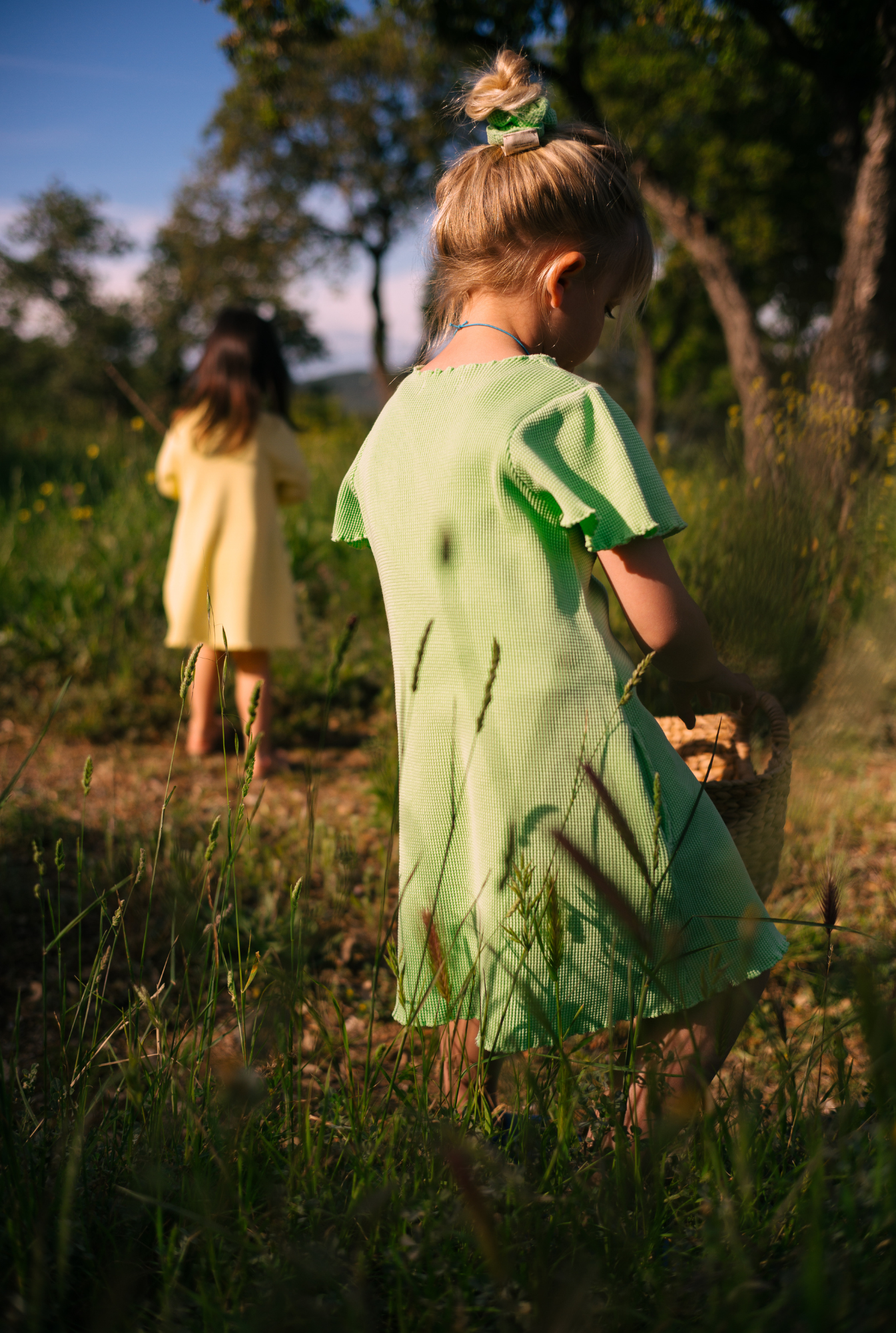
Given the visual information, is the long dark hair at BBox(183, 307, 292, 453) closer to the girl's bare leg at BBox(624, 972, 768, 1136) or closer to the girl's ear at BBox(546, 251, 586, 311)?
the girl's ear at BBox(546, 251, 586, 311)

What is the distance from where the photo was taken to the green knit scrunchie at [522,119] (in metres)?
1.31

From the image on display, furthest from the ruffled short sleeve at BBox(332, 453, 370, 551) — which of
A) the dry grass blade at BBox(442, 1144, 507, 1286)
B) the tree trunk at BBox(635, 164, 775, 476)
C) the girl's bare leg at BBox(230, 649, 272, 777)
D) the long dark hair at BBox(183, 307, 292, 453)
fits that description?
the tree trunk at BBox(635, 164, 775, 476)

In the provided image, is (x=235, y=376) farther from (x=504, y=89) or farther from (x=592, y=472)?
(x=592, y=472)

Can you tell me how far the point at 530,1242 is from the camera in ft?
2.81

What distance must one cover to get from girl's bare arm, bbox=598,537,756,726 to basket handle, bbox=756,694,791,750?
306 millimetres

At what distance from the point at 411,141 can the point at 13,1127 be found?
2503 centimetres

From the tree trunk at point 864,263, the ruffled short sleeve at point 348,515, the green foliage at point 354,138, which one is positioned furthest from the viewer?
the green foliage at point 354,138

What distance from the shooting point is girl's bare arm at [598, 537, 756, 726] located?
116 centimetres

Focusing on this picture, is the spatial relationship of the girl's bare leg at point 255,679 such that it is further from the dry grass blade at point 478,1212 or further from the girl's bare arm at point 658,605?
the dry grass blade at point 478,1212

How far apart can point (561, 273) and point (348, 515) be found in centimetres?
54

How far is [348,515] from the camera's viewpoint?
5.06 feet

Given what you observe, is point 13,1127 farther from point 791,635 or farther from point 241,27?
point 241,27

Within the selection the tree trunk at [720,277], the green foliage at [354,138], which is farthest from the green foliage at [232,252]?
the tree trunk at [720,277]

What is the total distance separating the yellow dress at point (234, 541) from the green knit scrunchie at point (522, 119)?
262 cm
